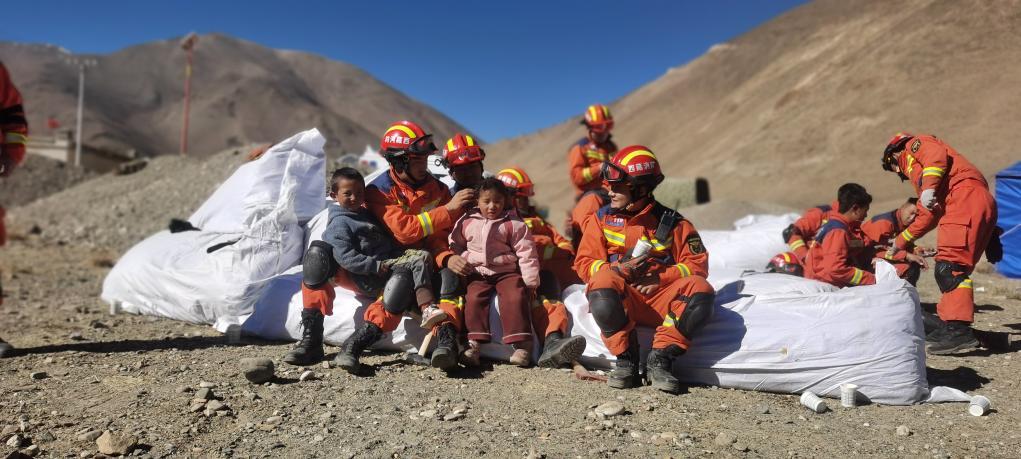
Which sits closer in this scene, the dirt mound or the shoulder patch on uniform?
the shoulder patch on uniform

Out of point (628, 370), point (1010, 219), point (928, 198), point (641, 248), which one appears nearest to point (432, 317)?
point (628, 370)

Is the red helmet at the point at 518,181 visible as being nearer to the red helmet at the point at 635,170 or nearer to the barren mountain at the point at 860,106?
the red helmet at the point at 635,170

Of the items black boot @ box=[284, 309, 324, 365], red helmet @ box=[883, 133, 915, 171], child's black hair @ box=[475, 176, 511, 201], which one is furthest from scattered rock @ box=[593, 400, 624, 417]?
red helmet @ box=[883, 133, 915, 171]

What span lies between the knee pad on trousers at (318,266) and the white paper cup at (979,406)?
3.52m

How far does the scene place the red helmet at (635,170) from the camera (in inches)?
163

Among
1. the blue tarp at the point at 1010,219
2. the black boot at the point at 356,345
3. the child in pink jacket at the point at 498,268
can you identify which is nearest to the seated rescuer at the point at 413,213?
the black boot at the point at 356,345

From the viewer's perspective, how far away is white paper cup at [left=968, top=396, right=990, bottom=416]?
340 centimetres

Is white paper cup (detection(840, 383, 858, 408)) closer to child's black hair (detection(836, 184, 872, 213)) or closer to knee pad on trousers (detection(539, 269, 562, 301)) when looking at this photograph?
knee pad on trousers (detection(539, 269, 562, 301))

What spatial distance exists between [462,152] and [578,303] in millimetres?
1236

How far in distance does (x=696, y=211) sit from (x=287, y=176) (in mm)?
8651

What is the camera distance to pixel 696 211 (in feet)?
41.4

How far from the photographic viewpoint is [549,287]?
450 centimetres

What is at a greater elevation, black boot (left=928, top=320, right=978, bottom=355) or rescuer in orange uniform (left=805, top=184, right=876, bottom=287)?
rescuer in orange uniform (left=805, top=184, right=876, bottom=287)

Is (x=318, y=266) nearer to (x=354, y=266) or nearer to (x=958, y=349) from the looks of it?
(x=354, y=266)
